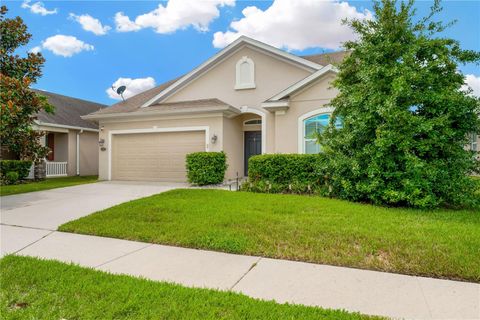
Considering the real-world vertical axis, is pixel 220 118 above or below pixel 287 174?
above

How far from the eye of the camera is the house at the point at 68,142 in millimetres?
16891

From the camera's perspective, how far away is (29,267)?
3.71 m

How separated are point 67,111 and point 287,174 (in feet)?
56.3

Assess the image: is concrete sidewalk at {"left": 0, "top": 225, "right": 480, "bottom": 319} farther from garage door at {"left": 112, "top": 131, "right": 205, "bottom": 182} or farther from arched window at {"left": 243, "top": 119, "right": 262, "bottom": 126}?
arched window at {"left": 243, "top": 119, "right": 262, "bottom": 126}

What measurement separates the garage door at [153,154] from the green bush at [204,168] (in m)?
1.62

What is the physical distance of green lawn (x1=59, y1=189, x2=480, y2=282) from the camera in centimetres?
386

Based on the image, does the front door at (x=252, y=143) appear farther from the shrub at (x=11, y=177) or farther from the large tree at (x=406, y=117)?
the shrub at (x=11, y=177)

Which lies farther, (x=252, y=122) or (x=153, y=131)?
(x=252, y=122)

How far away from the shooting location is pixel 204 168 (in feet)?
37.1

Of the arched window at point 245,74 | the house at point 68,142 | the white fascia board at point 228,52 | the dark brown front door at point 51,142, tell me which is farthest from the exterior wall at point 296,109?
the dark brown front door at point 51,142

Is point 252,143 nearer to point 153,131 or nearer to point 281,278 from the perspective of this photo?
point 153,131

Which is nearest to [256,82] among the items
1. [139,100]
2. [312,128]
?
[312,128]

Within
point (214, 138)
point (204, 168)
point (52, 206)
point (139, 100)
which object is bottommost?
point (52, 206)

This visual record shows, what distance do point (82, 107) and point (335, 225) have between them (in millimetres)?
22641
